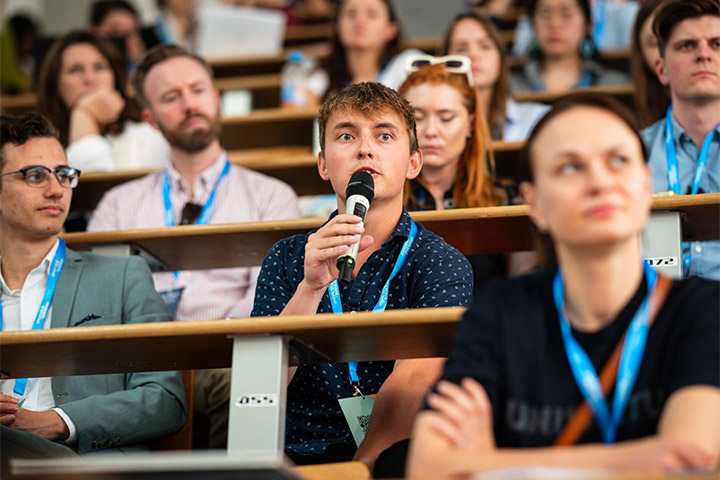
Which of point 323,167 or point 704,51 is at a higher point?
point 704,51

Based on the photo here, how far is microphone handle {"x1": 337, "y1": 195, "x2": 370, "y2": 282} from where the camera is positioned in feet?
6.24

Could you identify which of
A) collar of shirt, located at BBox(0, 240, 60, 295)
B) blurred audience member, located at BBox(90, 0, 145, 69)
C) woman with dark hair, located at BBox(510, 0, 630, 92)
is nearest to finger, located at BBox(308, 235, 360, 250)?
collar of shirt, located at BBox(0, 240, 60, 295)

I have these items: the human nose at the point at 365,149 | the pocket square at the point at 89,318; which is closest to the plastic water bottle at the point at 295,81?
the pocket square at the point at 89,318

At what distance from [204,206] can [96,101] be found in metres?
1.03

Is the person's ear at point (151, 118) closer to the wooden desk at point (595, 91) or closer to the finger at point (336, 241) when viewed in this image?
the wooden desk at point (595, 91)

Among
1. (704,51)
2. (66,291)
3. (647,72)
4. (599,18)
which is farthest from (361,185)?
(599,18)

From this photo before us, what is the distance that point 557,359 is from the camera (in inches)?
58.5

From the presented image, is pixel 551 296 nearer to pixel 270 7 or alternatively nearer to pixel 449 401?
pixel 449 401

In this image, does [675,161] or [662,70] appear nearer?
[675,161]

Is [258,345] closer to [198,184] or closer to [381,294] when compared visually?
[381,294]

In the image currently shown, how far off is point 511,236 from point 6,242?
133 centimetres

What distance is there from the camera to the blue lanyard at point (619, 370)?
1.43 meters

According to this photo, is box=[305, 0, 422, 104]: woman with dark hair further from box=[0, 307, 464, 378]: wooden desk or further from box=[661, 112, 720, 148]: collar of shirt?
box=[0, 307, 464, 378]: wooden desk

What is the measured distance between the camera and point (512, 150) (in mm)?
3184
